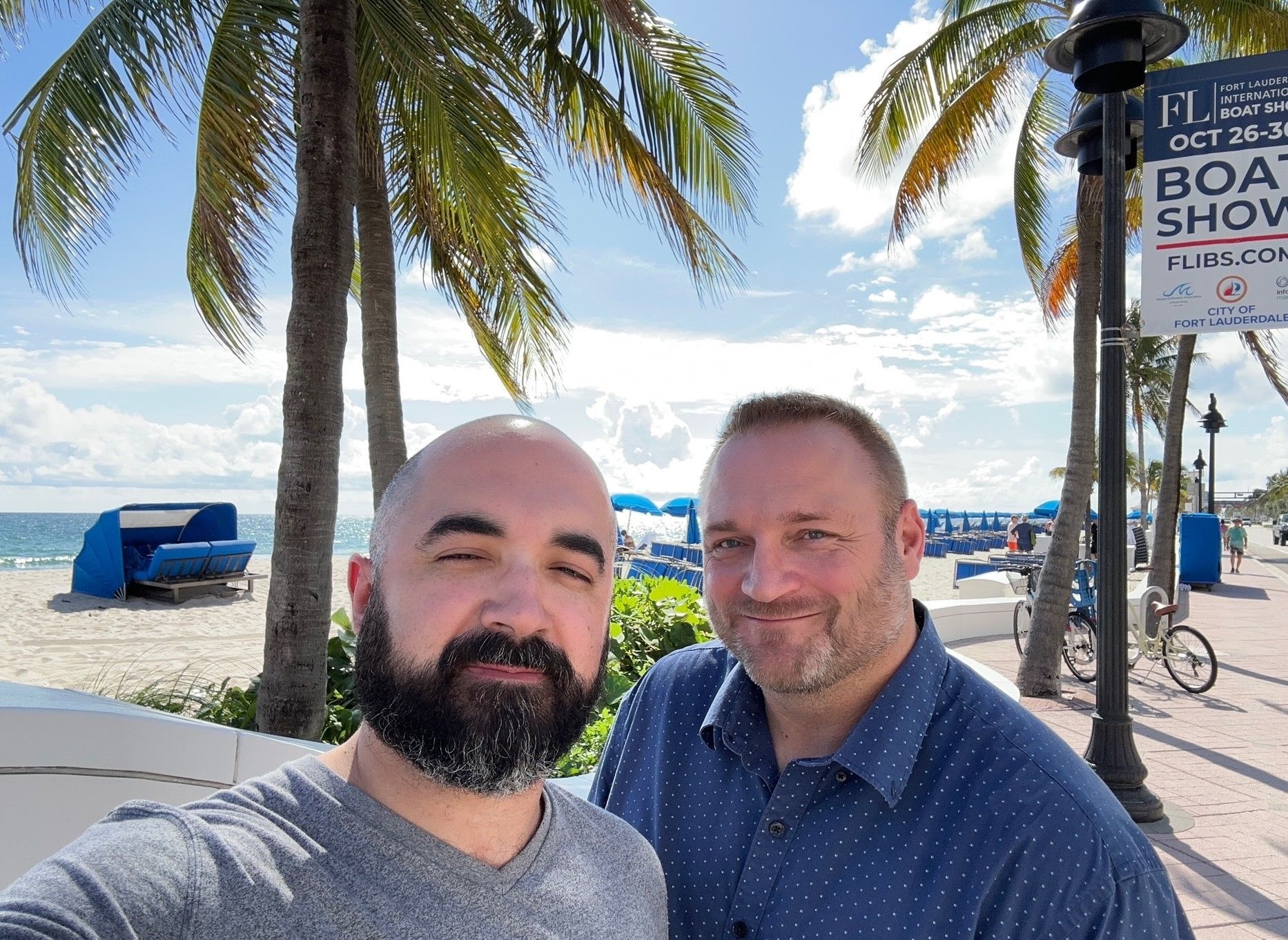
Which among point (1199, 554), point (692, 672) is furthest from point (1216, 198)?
point (1199, 554)

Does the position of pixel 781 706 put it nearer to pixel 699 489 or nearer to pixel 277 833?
pixel 699 489

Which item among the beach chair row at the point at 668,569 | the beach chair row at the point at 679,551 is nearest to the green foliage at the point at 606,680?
the beach chair row at the point at 668,569

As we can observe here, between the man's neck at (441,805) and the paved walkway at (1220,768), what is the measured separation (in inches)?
159

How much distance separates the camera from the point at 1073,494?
898 centimetres

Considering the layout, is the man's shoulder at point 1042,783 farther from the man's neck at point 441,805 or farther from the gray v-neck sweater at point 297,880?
the man's neck at point 441,805

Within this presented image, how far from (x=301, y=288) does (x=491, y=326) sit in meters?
4.22

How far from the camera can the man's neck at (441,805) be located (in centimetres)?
130

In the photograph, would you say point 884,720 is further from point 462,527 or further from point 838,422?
point 462,527

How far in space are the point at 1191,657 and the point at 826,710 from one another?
9252 millimetres

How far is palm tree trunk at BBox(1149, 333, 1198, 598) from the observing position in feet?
49.1

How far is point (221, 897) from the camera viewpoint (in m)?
1.07

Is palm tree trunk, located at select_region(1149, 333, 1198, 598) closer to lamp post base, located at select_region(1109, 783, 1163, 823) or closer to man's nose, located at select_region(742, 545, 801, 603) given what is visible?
lamp post base, located at select_region(1109, 783, 1163, 823)

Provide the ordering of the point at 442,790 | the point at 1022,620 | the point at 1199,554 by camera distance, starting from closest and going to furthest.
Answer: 1. the point at 442,790
2. the point at 1022,620
3. the point at 1199,554

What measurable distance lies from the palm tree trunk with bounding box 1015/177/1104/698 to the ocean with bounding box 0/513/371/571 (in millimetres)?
21400
